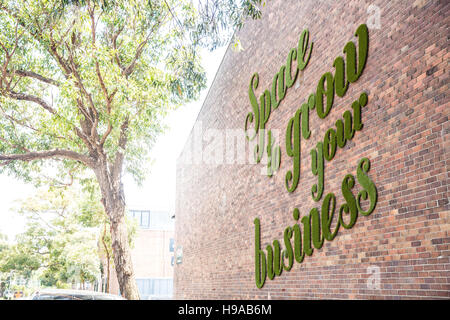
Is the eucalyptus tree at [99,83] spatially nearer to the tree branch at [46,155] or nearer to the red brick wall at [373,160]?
the tree branch at [46,155]

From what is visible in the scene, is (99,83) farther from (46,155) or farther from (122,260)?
(122,260)

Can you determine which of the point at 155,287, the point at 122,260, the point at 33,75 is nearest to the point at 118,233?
the point at 122,260

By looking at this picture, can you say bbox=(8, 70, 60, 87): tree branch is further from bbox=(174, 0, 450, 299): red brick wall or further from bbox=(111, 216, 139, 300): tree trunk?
bbox=(174, 0, 450, 299): red brick wall

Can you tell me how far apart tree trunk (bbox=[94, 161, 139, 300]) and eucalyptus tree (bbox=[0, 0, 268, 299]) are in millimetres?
27

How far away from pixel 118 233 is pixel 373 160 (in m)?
8.71

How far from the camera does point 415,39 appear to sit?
16.8 ft

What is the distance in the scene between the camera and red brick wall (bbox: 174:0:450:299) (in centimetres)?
471

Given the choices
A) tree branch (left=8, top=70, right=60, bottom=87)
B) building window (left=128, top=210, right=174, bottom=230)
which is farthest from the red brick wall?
building window (left=128, top=210, right=174, bottom=230)

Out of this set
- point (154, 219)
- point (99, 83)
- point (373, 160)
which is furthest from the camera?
point (154, 219)

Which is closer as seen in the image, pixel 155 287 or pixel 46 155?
pixel 46 155

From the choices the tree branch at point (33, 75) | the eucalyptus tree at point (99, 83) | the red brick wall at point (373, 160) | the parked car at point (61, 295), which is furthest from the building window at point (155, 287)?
the parked car at point (61, 295)

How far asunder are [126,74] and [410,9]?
360 inches

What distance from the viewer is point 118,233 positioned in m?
12.7

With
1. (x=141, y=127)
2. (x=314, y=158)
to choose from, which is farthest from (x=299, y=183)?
(x=141, y=127)
